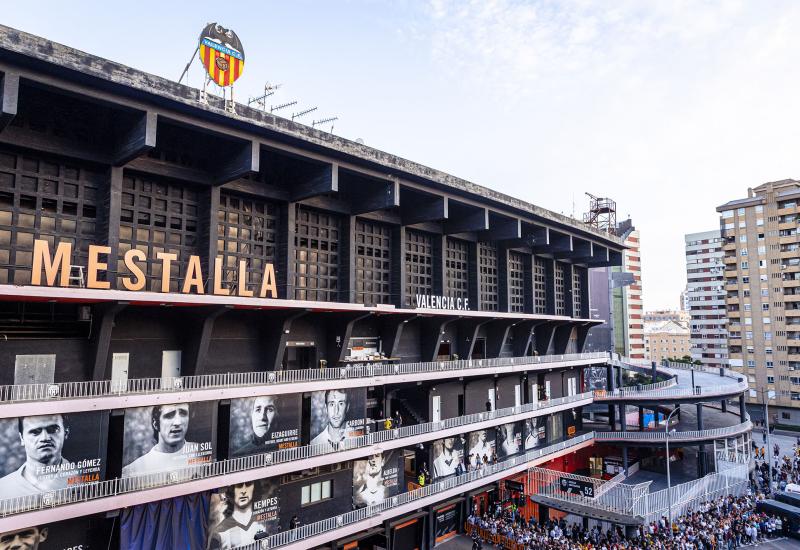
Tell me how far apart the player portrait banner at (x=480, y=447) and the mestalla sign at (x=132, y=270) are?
2086 cm

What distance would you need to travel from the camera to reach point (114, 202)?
71.0 feet

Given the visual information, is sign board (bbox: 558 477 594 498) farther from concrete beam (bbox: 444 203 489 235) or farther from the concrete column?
concrete beam (bbox: 444 203 489 235)

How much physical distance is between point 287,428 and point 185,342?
248 inches

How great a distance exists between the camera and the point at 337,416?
89.8 ft

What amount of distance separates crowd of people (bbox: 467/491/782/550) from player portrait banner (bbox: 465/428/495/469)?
3.72 m

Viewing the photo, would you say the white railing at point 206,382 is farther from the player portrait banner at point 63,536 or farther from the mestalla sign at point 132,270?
the player portrait banner at point 63,536

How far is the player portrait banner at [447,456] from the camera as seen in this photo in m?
36.2

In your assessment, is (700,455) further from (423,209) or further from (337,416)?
(337,416)

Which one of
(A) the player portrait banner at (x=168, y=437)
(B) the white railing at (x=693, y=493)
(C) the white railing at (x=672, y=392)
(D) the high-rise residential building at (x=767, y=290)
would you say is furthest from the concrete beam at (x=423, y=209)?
(D) the high-rise residential building at (x=767, y=290)

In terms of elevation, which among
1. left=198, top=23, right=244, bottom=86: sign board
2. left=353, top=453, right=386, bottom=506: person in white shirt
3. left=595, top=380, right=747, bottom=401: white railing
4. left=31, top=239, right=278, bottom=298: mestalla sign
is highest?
left=198, top=23, right=244, bottom=86: sign board

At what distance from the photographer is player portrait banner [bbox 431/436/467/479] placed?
3621cm

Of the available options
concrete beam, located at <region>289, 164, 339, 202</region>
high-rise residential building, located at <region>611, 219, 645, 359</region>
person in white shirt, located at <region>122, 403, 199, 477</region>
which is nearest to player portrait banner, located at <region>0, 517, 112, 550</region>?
person in white shirt, located at <region>122, 403, 199, 477</region>

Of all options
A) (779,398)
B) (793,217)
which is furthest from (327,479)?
(793,217)

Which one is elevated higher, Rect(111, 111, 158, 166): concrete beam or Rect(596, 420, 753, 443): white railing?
Rect(111, 111, 158, 166): concrete beam
